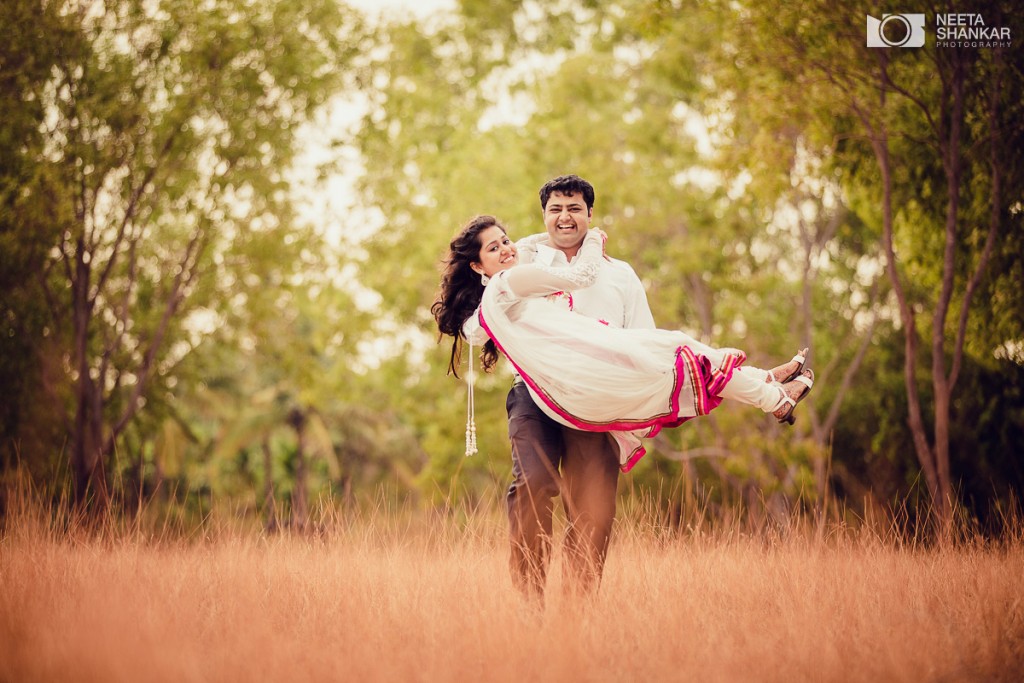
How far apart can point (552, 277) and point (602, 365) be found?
1.38ft

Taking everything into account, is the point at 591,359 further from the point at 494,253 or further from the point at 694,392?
the point at 494,253

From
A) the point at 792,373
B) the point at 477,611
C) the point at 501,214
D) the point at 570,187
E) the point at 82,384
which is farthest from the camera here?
the point at 501,214

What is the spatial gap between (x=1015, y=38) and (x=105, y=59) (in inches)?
369

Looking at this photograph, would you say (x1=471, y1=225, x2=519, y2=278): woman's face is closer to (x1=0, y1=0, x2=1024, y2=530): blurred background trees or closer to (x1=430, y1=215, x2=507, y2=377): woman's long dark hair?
(x1=430, y1=215, x2=507, y2=377): woman's long dark hair

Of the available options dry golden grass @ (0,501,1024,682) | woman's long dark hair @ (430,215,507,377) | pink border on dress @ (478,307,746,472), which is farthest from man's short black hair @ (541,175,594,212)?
A: dry golden grass @ (0,501,1024,682)

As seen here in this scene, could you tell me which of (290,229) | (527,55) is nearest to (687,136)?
(527,55)

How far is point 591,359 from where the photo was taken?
3.95 m

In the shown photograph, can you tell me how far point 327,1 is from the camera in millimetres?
13062

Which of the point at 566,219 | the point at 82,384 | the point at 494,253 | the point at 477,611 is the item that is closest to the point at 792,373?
the point at 566,219

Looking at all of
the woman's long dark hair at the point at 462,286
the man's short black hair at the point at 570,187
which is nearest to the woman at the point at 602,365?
the woman's long dark hair at the point at 462,286

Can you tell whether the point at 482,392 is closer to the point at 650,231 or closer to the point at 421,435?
the point at 650,231

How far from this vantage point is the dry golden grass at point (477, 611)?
3.32 meters

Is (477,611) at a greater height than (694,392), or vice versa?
(694,392)

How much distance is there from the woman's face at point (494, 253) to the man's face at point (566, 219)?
0.21 metres
